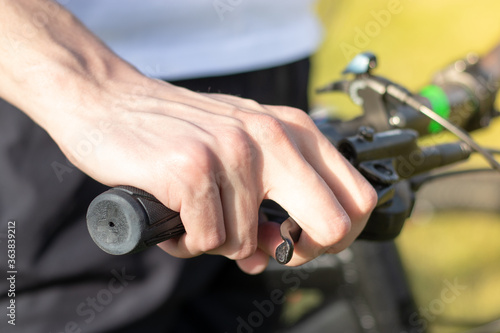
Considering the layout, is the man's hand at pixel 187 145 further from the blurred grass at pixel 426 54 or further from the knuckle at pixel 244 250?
the blurred grass at pixel 426 54

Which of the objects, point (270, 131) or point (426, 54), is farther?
point (426, 54)

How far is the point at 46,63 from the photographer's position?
82 cm

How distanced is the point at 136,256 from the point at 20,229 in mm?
269

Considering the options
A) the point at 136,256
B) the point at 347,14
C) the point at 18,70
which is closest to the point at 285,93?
the point at 136,256

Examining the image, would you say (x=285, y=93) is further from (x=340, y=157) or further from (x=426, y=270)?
(x=426, y=270)

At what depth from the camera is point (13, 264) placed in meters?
1.13

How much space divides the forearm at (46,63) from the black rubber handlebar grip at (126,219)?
0.16 metres

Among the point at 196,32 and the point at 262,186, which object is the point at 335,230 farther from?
the point at 196,32

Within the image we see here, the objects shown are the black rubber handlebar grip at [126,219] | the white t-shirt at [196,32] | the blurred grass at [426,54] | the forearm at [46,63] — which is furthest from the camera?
the blurred grass at [426,54]

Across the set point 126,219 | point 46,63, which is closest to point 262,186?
point 126,219

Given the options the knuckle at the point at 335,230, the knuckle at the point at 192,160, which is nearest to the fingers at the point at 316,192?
the knuckle at the point at 335,230

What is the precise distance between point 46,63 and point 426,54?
5.58 metres

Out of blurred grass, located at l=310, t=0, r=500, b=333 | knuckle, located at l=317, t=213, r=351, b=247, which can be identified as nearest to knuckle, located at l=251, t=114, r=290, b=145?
knuckle, located at l=317, t=213, r=351, b=247

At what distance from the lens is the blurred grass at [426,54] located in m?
3.59
